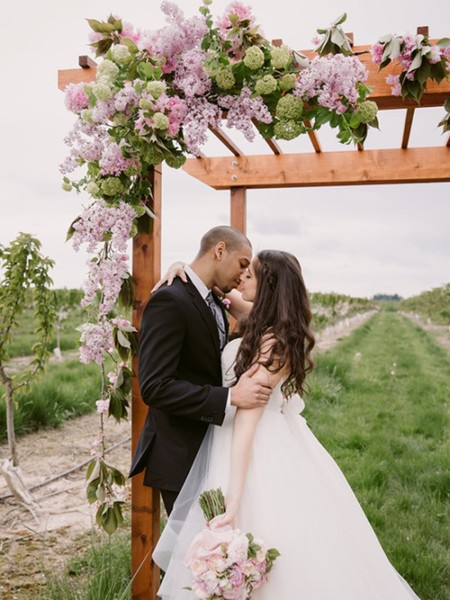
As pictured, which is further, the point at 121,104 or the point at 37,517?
the point at 37,517

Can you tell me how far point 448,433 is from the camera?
6941mm

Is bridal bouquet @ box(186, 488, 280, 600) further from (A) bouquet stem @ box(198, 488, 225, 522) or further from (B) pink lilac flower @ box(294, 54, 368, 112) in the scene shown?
(B) pink lilac flower @ box(294, 54, 368, 112)

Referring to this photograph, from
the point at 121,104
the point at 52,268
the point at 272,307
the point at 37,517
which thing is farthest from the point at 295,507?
the point at 52,268

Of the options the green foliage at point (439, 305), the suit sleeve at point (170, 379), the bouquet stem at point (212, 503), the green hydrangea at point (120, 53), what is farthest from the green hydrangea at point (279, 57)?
the green foliage at point (439, 305)

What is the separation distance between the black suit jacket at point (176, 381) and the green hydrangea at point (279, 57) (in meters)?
1.14

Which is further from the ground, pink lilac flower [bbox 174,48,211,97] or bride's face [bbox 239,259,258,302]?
pink lilac flower [bbox 174,48,211,97]

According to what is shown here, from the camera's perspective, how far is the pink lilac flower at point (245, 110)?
2.97m

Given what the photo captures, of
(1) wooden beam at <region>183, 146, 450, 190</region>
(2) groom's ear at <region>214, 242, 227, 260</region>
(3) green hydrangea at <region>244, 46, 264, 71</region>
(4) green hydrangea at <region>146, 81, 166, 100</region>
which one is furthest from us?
(1) wooden beam at <region>183, 146, 450, 190</region>

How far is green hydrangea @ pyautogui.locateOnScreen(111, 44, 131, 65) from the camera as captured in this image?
287 centimetres

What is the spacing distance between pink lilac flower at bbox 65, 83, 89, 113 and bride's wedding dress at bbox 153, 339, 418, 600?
1481 millimetres

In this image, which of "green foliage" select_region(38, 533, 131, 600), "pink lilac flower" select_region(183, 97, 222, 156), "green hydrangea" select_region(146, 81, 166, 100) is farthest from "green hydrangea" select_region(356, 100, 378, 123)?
"green foliage" select_region(38, 533, 131, 600)

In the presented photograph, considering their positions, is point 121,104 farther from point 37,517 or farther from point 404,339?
point 404,339

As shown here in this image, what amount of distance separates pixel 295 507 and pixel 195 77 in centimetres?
203

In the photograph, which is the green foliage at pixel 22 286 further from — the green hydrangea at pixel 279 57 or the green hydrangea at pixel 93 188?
the green hydrangea at pixel 279 57
